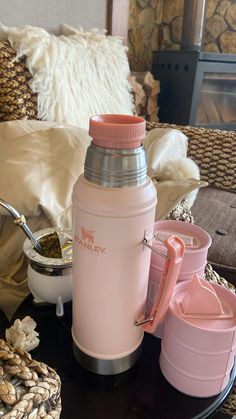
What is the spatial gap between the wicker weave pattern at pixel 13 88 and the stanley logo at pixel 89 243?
25.5 inches

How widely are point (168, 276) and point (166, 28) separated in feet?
6.79

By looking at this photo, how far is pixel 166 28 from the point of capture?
215 centimetres

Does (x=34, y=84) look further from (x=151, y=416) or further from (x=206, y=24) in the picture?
(x=206, y=24)

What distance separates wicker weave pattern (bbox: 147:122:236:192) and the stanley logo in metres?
0.89

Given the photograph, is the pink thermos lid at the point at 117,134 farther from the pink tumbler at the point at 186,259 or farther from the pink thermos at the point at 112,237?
the pink tumbler at the point at 186,259

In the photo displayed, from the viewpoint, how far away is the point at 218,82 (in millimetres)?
1879

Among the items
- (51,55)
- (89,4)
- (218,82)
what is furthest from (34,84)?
(218,82)

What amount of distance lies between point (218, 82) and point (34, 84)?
3.90 ft

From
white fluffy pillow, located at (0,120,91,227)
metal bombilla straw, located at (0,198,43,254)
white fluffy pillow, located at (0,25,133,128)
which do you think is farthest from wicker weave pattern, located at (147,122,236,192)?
metal bombilla straw, located at (0,198,43,254)

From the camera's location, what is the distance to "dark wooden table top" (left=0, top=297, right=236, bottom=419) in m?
0.45

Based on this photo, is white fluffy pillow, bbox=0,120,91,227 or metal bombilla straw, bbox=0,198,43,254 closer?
metal bombilla straw, bbox=0,198,43,254

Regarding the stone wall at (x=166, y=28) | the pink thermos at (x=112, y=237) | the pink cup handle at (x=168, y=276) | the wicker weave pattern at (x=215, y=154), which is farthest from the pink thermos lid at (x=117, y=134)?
the stone wall at (x=166, y=28)

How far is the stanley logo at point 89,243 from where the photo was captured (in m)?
0.41

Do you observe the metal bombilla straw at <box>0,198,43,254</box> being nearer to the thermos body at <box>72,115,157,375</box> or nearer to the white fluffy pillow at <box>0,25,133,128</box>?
the thermos body at <box>72,115,157,375</box>
